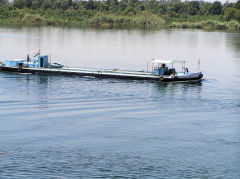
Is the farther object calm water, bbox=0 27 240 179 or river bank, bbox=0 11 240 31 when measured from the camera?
river bank, bbox=0 11 240 31

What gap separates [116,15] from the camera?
16975 cm

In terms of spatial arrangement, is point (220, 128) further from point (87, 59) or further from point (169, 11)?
point (169, 11)

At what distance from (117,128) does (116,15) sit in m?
142

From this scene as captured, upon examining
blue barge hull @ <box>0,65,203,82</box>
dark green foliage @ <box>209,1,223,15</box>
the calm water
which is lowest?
the calm water

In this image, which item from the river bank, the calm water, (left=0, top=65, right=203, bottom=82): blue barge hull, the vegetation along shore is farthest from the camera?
the vegetation along shore

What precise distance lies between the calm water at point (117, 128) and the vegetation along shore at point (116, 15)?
10728cm

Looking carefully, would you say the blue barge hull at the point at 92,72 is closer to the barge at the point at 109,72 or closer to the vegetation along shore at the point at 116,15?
the barge at the point at 109,72

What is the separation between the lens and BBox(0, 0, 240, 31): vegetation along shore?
15812 cm

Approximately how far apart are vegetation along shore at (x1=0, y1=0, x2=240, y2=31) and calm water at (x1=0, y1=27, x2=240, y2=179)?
4223 inches

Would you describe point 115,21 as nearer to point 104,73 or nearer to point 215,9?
point 215,9

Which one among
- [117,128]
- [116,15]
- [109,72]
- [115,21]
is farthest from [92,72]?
[116,15]

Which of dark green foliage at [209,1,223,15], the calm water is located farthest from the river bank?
the calm water

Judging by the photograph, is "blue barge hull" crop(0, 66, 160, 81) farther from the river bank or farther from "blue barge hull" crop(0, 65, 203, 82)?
the river bank

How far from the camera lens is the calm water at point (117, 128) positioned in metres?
24.1
